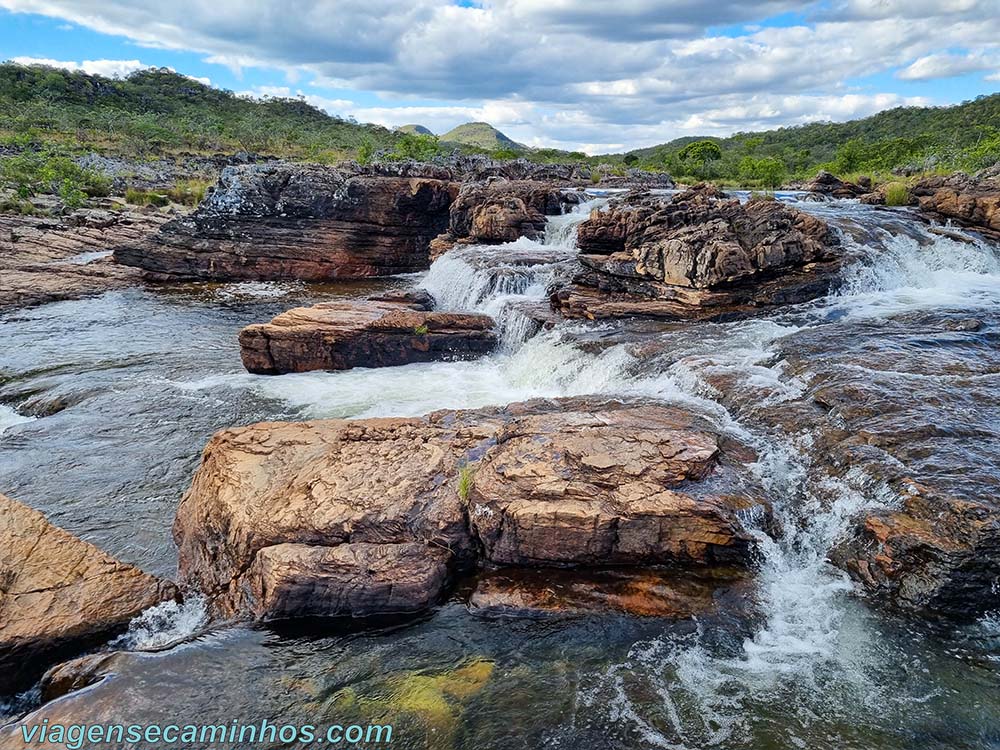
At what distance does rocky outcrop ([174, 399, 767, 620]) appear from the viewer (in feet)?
19.5

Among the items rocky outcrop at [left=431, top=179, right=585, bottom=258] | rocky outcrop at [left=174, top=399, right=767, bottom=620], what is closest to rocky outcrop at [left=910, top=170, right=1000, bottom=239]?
rocky outcrop at [left=431, top=179, right=585, bottom=258]

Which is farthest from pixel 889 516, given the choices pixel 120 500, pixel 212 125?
pixel 212 125

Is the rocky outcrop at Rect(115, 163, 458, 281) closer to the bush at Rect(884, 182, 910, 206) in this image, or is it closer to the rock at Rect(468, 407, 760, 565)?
the bush at Rect(884, 182, 910, 206)

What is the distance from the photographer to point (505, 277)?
16.5 metres

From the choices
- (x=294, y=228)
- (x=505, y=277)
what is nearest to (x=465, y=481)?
(x=505, y=277)

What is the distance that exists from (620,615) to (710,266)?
29.4 ft

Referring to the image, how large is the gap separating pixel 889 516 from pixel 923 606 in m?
0.86

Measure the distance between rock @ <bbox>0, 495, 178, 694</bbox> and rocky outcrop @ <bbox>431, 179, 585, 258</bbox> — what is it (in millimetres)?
17408

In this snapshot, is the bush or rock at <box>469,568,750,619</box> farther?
the bush

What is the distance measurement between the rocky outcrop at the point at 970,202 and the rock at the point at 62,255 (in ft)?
91.7

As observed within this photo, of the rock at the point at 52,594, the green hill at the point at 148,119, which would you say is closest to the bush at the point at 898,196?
the rock at the point at 52,594

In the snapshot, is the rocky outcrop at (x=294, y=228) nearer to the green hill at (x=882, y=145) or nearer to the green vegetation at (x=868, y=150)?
the green vegetation at (x=868, y=150)

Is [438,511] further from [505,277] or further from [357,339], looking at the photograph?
[505,277]

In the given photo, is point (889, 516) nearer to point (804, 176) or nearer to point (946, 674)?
point (946, 674)
